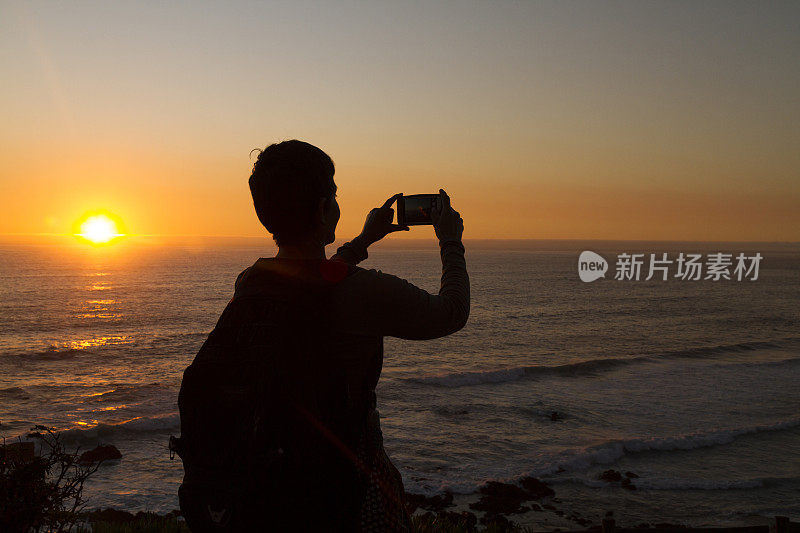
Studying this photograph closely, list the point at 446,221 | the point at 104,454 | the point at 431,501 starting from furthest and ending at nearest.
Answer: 1. the point at 104,454
2. the point at 431,501
3. the point at 446,221

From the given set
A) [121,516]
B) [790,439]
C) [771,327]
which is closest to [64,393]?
[121,516]

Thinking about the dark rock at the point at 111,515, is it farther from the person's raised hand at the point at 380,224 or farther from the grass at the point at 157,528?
the person's raised hand at the point at 380,224

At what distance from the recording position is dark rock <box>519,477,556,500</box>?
457 inches

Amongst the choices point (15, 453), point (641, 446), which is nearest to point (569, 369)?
point (641, 446)

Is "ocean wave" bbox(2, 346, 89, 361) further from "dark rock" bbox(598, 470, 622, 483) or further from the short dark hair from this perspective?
the short dark hair

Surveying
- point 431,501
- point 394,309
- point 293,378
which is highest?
point 394,309

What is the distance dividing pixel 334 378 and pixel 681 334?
135ft

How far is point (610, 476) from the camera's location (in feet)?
40.8

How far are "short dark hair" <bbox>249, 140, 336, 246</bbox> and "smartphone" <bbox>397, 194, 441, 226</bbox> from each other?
66 cm

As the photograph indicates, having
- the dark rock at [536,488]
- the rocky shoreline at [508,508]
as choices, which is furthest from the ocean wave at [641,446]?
the rocky shoreline at [508,508]

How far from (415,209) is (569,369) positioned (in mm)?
25893

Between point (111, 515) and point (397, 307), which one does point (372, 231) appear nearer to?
point (397, 307)

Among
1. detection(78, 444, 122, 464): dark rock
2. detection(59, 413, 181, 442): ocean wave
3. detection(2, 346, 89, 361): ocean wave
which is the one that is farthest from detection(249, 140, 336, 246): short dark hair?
detection(2, 346, 89, 361): ocean wave

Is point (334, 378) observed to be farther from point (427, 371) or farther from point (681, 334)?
point (681, 334)
